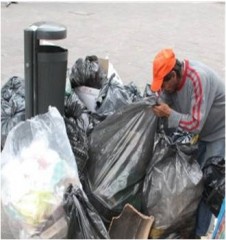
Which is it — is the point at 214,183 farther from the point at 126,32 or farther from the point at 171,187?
the point at 126,32

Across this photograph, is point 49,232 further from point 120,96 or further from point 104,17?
point 104,17

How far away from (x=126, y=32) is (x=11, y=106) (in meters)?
5.19

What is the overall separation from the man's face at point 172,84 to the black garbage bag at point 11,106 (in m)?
0.98

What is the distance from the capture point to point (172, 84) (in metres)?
2.52

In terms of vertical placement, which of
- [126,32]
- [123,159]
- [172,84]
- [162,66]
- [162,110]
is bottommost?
[126,32]

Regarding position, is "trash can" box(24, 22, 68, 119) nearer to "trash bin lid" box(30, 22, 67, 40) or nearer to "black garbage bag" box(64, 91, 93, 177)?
"trash bin lid" box(30, 22, 67, 40)

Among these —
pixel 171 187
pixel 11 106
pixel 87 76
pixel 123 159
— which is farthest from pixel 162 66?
pixel 11 106

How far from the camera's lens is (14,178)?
2223mm

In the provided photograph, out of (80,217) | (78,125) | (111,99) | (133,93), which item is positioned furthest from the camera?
(133,93)

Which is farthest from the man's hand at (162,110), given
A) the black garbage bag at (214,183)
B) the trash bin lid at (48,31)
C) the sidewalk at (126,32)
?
the sidewalk at (126,32)

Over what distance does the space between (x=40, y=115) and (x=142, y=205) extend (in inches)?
30.4

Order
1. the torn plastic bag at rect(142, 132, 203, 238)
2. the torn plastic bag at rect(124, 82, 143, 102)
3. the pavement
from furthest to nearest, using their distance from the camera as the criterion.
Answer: the pavement < the torn plastic bag at rect(124, 82, 143, 102) < the torn plastic bag at rect(142, 132, 203, 238)

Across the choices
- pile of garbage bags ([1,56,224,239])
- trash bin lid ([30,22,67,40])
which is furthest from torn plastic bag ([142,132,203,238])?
trash bin lid ([30,22,67,40])

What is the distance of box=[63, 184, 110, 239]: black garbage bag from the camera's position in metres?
2.16
